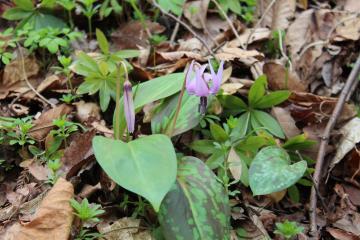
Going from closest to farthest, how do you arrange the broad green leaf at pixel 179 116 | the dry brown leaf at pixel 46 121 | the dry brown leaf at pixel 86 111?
the broad green leaf at pixel 179 116 < the dry brown leaf at pixel 46 121 < the dry brown leaf at pixel 86 111

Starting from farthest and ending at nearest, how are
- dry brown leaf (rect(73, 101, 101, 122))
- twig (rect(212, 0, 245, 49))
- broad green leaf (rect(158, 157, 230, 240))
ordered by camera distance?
twig (rect(212, 0, 245, 49)) < dry brown leaf (rect(73, 101, 101, 122)) < broad green leaf (rect(158, 157, 230, 240))

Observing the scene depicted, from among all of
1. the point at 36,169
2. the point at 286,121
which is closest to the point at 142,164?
the point at 36,169

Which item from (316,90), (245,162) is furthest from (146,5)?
(245,162)

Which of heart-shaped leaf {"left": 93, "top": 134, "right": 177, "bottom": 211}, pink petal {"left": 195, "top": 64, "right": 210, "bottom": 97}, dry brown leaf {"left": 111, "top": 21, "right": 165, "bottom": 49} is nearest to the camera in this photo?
heart-shaped leaf {"left": 93, "top": 134, "right": 177, "bottom": 211}

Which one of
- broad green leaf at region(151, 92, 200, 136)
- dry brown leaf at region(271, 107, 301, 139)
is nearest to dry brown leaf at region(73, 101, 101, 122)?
broad green leaf at region(151, 92, 200, 136)

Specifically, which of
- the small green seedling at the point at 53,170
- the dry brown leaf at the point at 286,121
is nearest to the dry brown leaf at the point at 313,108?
the dry brown leaf at the point at 286,121

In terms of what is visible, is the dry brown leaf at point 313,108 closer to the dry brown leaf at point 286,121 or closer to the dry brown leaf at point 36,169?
the dry brown leaf at point 286,121

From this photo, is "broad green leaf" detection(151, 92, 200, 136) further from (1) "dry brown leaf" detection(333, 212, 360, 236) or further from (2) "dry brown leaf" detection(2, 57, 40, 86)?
(2) "dry brown leaf" detection(2, 57, 40, 86)

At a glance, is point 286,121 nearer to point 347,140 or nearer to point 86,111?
point 347,140
